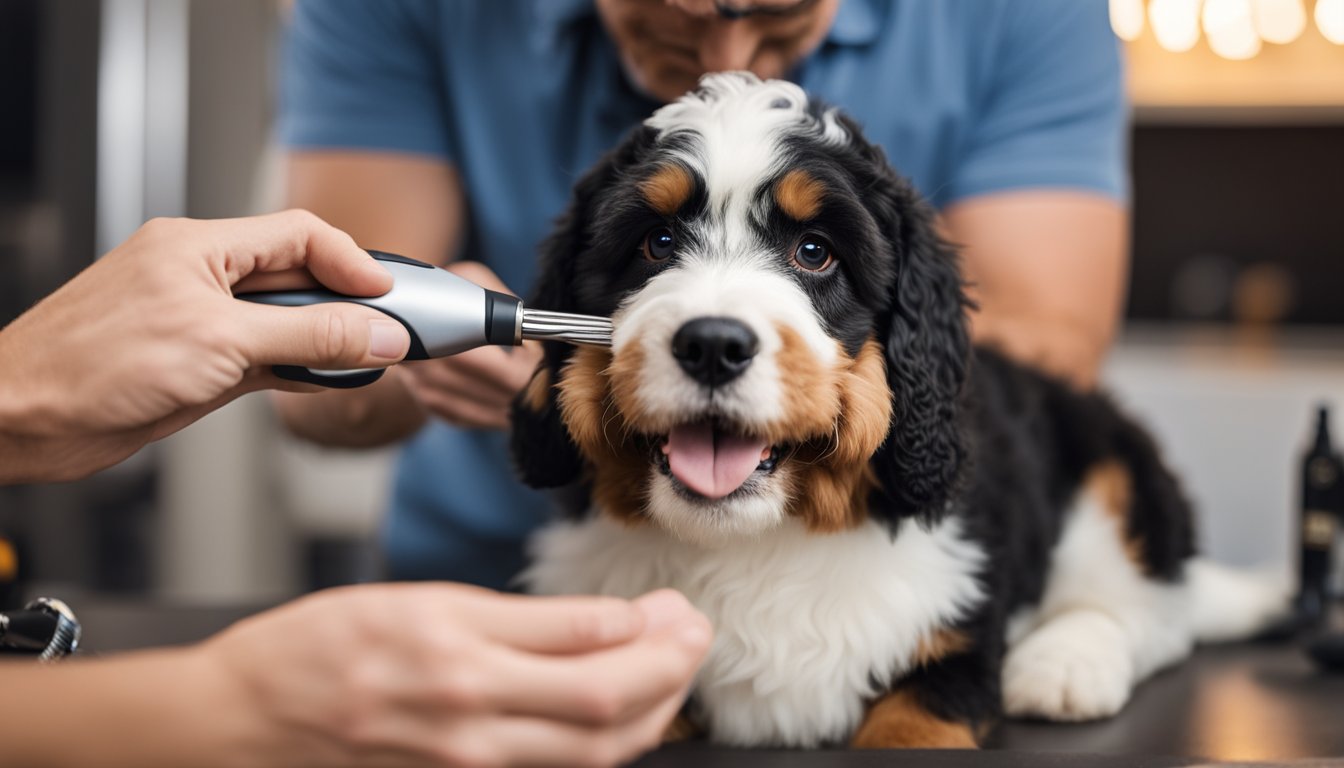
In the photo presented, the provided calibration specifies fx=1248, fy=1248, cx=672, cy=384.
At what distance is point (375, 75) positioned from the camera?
8.01 feet

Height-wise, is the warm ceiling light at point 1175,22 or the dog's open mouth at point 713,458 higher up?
the warm ceiling light at point 1175,22

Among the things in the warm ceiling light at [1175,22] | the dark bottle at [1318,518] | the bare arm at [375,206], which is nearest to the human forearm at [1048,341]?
the dark bottle at [1318,518]

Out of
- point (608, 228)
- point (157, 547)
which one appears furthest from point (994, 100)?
point (157, 547)

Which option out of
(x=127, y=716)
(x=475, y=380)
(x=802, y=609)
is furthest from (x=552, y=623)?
(x=475, y=380)

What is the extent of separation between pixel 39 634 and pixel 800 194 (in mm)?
925

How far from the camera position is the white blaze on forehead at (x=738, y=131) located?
142 cm

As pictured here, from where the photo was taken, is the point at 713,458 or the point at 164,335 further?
the point at 713,458

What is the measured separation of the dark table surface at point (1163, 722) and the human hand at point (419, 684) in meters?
0.39

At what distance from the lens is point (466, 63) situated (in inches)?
94.7

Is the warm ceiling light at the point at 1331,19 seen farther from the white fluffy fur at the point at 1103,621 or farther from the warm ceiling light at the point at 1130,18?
→ the white fluffy fur at the point at 1103,621

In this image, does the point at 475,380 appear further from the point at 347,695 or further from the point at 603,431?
the point at 347,695

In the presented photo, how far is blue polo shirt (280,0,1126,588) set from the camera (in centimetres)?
228

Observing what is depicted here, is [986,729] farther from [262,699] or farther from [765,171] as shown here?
[262,699]

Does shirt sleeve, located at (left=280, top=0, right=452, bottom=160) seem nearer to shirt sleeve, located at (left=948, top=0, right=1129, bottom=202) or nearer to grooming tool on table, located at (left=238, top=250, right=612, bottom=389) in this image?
shirt sleeve, located at (left=948, top=0, right=1129, bottom=202)
